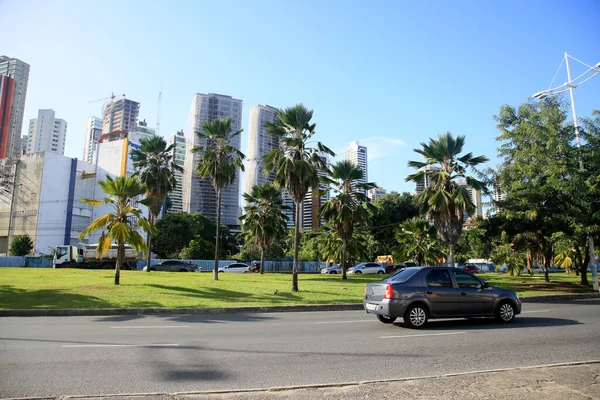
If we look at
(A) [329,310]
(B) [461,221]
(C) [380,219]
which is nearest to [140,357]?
(A) [329,310]

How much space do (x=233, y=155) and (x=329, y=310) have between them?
1767 centimetres

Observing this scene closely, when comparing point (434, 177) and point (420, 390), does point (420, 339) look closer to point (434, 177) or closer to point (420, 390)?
point (420, 390)

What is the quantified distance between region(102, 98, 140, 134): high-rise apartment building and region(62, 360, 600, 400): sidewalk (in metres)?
177

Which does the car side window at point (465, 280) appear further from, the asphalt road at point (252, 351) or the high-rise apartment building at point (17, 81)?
the high-rise apartment building at point (17, 81)

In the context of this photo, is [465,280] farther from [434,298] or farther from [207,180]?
[207,180]

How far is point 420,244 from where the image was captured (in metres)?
36.0

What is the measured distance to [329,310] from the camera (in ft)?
52.7

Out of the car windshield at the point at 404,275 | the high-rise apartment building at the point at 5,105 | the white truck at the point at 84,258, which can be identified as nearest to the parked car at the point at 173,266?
the white truck at the point at 84,258

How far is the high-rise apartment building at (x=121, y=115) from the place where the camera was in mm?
168000

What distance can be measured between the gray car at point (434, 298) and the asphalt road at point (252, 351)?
1.19ft

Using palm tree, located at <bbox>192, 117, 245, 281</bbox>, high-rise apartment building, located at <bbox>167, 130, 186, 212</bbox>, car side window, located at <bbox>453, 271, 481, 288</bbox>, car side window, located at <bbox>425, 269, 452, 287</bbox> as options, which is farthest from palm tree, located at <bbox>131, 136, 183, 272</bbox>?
high-rise apartment building, located at <bbox>167, 130, 186, 212</bbox>

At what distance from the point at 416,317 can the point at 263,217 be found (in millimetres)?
28582

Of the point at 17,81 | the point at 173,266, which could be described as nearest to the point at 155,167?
the point at 173,266

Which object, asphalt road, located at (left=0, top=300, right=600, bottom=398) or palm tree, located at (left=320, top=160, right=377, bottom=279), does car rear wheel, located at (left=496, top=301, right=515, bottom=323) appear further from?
palm tree, located at (left=320, top=160, right=377, bottom=279)
